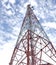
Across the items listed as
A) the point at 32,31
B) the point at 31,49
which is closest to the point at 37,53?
the point at 31,49

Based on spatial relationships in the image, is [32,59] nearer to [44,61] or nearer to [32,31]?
[44,61]

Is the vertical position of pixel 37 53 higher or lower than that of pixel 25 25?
lower

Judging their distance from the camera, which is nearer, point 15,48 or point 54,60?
point 54,60

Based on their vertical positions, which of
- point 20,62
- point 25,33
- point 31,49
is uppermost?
point 25,33

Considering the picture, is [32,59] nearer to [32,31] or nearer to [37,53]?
[37,53]

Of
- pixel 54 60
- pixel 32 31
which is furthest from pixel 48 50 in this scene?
pixel 32 31

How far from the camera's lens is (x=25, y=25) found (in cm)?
4628

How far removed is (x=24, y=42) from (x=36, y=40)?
253 cm

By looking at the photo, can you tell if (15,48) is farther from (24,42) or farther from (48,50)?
(48,50)

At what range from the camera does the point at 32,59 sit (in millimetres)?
42812

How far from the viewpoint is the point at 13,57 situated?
46406 millimetres

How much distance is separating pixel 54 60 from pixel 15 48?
8826mm

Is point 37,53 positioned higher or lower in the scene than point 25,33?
lower

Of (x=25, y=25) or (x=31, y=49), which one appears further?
(x=25, y=25)
